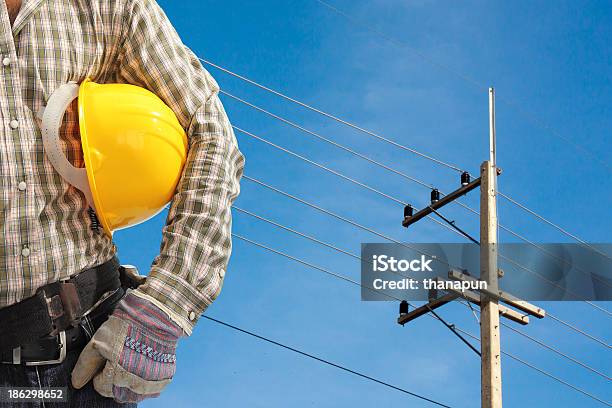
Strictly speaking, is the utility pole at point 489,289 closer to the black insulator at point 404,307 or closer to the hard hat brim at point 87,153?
the black insulator at point 404,307

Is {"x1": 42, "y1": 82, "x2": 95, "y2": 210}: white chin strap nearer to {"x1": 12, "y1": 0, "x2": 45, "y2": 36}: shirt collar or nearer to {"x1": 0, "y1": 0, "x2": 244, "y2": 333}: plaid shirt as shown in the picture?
{"x1": 0, "y1": 0, "x2": 244, "y2": 333}: plaid shirt

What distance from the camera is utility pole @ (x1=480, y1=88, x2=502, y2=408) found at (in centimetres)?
1308

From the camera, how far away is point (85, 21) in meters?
3.20

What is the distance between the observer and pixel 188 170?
315 centimetres

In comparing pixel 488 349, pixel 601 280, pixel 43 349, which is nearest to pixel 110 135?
pixel 43 349

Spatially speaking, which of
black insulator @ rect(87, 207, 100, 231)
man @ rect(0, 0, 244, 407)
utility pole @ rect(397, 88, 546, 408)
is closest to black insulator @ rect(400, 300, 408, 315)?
utility pole @ rect(397, 88, 546, 408)

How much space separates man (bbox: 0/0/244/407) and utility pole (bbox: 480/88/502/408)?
1060cm

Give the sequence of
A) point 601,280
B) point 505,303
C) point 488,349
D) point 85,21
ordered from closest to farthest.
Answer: point 85,21
point 488,349
point 505,303
point 601,280

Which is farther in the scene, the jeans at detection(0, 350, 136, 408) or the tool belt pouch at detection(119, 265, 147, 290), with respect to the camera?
the tool belt pouch at detection(119, 265, 147, 290)

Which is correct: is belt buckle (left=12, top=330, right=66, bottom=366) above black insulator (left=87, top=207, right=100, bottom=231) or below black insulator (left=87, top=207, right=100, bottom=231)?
below

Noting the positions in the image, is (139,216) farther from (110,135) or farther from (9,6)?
(9,6)

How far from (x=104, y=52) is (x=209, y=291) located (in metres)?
0.93

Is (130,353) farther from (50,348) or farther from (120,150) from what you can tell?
(120,150)

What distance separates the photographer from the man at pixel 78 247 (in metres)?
2.92
